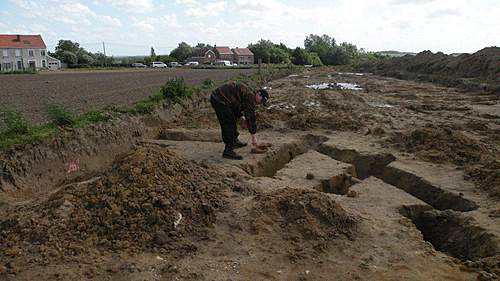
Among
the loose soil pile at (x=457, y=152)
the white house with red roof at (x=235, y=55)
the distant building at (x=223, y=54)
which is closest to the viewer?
the loose soil pile at (x=457, y=152)

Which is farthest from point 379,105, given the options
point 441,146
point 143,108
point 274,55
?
point 274,55

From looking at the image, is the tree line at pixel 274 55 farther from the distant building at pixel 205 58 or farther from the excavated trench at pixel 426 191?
the excavated trench at pixel 426 191

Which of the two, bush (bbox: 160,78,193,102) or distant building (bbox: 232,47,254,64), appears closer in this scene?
bush (bbox: 160,78,193,102)

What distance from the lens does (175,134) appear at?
34.9 feet

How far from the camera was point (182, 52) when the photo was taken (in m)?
92.6

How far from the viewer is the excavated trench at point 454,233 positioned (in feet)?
15.7

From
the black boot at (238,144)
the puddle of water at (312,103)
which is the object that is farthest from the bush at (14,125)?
the puddle of water at (312,103)

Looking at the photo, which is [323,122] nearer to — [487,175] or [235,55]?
[487,175]

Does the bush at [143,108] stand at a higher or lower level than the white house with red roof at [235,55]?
lower

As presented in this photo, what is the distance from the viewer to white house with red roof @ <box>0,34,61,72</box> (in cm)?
6044

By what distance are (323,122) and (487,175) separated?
16.5ft

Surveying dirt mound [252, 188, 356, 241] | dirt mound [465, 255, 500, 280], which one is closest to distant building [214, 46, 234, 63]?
dirt mound [252, 188, 356, 241]

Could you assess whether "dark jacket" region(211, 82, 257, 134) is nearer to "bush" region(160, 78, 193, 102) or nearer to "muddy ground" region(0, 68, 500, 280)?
"muddy ground" region(0, 68, 500, 280)

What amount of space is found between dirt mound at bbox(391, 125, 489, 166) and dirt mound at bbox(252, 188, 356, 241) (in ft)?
12.4
